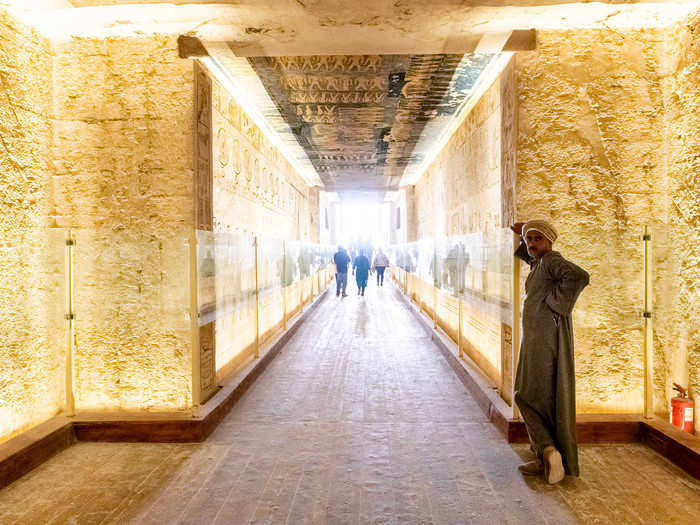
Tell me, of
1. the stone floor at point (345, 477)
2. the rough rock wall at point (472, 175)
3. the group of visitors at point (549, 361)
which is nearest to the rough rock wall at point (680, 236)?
the stone floor at point (345, 477)

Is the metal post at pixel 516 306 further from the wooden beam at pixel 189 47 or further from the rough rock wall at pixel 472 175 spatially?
the wooden beam at pixel 189 47

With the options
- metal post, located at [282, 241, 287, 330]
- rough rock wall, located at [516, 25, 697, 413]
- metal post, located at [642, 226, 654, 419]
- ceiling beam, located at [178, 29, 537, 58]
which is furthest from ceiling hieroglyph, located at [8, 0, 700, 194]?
metal post, located at [282, 241, 287, 330]

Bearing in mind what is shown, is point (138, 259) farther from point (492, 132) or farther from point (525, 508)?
point (492, 132)

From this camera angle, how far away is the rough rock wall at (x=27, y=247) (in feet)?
11.3

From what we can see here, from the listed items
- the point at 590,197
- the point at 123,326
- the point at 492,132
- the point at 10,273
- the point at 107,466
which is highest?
the point at 492,132

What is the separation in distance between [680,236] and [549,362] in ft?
5.50

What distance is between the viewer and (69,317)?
13.2ft

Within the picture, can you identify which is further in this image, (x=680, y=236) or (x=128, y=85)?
(x=128, y=85)

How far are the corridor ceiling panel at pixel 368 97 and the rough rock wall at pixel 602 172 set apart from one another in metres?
1.05

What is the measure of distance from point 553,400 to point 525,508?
67 centimetres

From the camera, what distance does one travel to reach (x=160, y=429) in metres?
3.85

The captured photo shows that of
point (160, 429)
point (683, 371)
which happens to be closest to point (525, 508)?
point (683, 371)

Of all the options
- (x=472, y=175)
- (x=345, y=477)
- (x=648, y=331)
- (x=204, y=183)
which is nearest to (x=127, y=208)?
(x=204, y=183)

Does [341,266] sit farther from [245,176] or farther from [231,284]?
[231,284]
